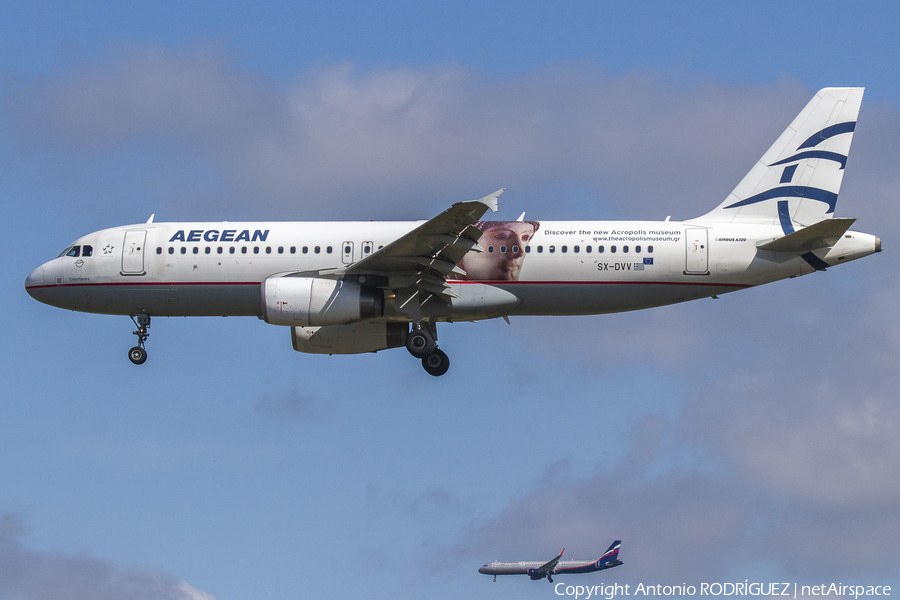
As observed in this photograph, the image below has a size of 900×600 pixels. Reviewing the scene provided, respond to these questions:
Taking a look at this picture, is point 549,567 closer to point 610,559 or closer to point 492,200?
point 610,559

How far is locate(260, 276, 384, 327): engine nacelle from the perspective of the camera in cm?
3422

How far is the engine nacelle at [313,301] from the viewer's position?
34219mm

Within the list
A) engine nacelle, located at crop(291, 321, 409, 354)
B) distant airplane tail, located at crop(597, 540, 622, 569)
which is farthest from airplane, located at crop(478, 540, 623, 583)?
engine nacelle, located at crop(291, 321, 409, 354)

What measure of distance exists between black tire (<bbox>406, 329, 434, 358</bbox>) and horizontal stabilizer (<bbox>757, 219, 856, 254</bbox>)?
10.4m

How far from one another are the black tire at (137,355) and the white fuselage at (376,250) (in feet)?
4.15

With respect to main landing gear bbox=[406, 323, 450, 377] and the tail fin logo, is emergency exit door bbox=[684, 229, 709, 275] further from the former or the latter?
main landing gear bbox=[406, 323, 450, 377]

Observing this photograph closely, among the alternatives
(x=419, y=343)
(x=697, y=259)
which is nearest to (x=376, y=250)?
(x=419, y=343)

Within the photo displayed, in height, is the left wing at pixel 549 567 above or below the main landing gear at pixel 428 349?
below

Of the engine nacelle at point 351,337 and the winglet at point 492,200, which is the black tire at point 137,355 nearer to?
the engine nacelle at point 351,337

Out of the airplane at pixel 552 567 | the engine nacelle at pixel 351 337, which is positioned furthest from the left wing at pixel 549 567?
the engine nacelle at pixel 351 337

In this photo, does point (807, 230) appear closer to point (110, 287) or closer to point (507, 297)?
point (507, 297)

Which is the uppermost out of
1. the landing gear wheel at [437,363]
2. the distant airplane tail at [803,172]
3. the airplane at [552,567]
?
the distant airplane tail at [803,172]

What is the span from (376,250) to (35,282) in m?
11.5

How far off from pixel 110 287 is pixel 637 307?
16591mm
